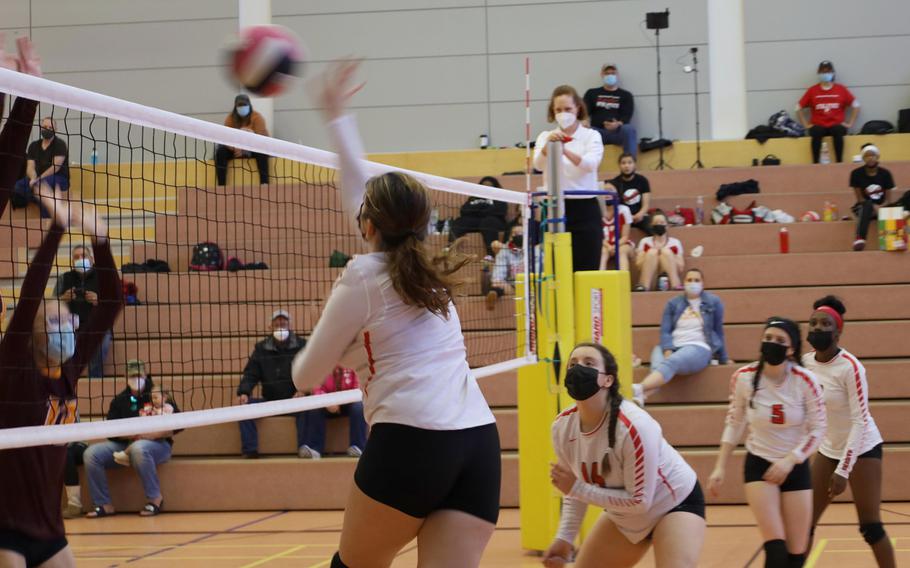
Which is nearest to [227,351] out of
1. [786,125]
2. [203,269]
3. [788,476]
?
[203,269]

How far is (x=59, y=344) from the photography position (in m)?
3.30

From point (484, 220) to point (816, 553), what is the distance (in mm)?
4952

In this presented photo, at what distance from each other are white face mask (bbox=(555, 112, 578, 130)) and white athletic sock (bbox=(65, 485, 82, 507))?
544 cm

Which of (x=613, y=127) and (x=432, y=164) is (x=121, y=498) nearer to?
(x=432, y=164)

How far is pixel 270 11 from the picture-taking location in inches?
641

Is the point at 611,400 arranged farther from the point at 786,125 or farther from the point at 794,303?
the point at 786,125

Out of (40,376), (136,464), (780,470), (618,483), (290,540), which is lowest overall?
(290,540)

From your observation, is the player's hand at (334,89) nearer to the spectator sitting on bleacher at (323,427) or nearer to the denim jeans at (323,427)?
the spectator sitting on bleacher at (323,427)

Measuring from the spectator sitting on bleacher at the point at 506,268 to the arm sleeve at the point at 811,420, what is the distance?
4929 millimetres

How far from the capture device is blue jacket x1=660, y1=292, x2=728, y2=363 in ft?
32.7

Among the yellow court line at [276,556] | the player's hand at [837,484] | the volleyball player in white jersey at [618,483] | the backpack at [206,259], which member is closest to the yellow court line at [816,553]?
the player's hand at [837,484]

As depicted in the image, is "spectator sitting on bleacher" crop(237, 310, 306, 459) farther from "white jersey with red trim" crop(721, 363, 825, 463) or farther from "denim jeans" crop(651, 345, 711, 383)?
"white jersey with red trim" crop(721, 363, 825, 463)

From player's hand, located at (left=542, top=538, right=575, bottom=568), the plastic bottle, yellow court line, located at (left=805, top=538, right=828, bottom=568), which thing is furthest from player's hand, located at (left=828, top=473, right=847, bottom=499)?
the plastic bottle

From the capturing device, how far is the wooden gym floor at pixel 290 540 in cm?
697
